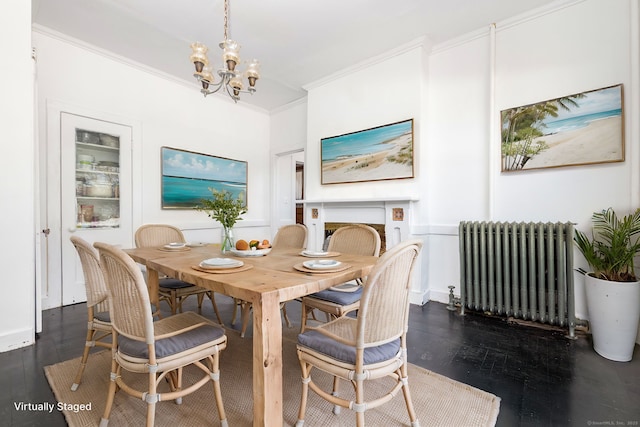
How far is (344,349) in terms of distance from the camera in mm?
1211

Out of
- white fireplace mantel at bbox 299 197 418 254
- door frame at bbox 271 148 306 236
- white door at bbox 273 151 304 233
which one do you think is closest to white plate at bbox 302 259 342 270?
white fireplace mantel at bbox 299 197 418 254

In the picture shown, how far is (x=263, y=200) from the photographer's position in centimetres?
530

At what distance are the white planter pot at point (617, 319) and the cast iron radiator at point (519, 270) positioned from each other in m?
0.28

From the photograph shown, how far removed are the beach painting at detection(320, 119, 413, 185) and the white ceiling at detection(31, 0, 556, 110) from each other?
98 cm

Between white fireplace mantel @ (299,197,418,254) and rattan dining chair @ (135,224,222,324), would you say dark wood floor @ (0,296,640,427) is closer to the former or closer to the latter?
rattan dining chair @ (135,224,222,324)

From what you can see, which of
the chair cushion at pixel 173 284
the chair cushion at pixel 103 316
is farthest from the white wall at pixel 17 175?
the chair cushion at pixel 103 316

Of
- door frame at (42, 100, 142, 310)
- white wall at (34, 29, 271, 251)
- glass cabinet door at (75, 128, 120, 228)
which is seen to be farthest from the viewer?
glass cabinet door at (75, 128, 120, 228)

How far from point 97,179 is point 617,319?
504 cm

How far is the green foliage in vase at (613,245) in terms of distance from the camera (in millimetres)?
2070

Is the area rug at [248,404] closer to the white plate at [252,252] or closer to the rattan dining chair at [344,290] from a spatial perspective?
the rattan dining chair at [344,290]

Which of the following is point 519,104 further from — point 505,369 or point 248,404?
point 248,404

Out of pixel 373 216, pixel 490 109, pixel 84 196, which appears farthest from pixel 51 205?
pixel 490 109

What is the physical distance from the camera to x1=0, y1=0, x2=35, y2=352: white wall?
84.1 inches

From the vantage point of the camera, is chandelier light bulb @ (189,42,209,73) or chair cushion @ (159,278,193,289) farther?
chair cushion @ (159,278,193,289)
